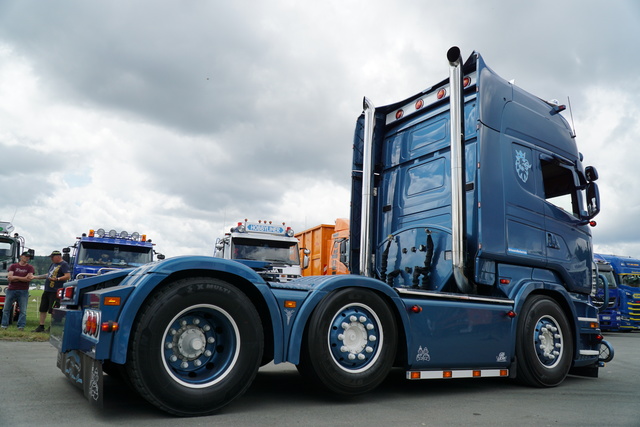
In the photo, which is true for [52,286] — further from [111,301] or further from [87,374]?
[111,301]

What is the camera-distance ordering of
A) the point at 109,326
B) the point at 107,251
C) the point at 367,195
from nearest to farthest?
the point at 109,326 → the point at 367,195 → the point at 107,251

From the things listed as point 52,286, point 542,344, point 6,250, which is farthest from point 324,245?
point 542,344

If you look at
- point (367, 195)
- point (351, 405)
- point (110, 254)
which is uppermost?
point (367, 195)

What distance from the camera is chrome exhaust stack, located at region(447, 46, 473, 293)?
218 inches

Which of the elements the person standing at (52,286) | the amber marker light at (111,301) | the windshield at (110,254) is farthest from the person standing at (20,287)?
the amber marker light at (111,301)

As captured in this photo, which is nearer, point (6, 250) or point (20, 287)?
point (20, 287)

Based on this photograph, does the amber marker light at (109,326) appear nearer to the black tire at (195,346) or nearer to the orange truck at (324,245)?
the black tire at (195,346)

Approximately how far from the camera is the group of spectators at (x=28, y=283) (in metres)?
10.4

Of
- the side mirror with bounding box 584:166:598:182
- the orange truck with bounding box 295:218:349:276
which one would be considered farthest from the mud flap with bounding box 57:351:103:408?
the orange truck with bounding box 295:218:349:276

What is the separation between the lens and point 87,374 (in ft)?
12.9

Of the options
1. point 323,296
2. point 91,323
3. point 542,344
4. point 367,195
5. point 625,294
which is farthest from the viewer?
point 625,294

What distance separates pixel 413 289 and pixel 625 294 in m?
15.1

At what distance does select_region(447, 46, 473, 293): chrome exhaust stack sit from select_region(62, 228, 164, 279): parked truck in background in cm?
857

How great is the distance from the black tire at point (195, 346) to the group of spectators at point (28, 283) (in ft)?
24.4
